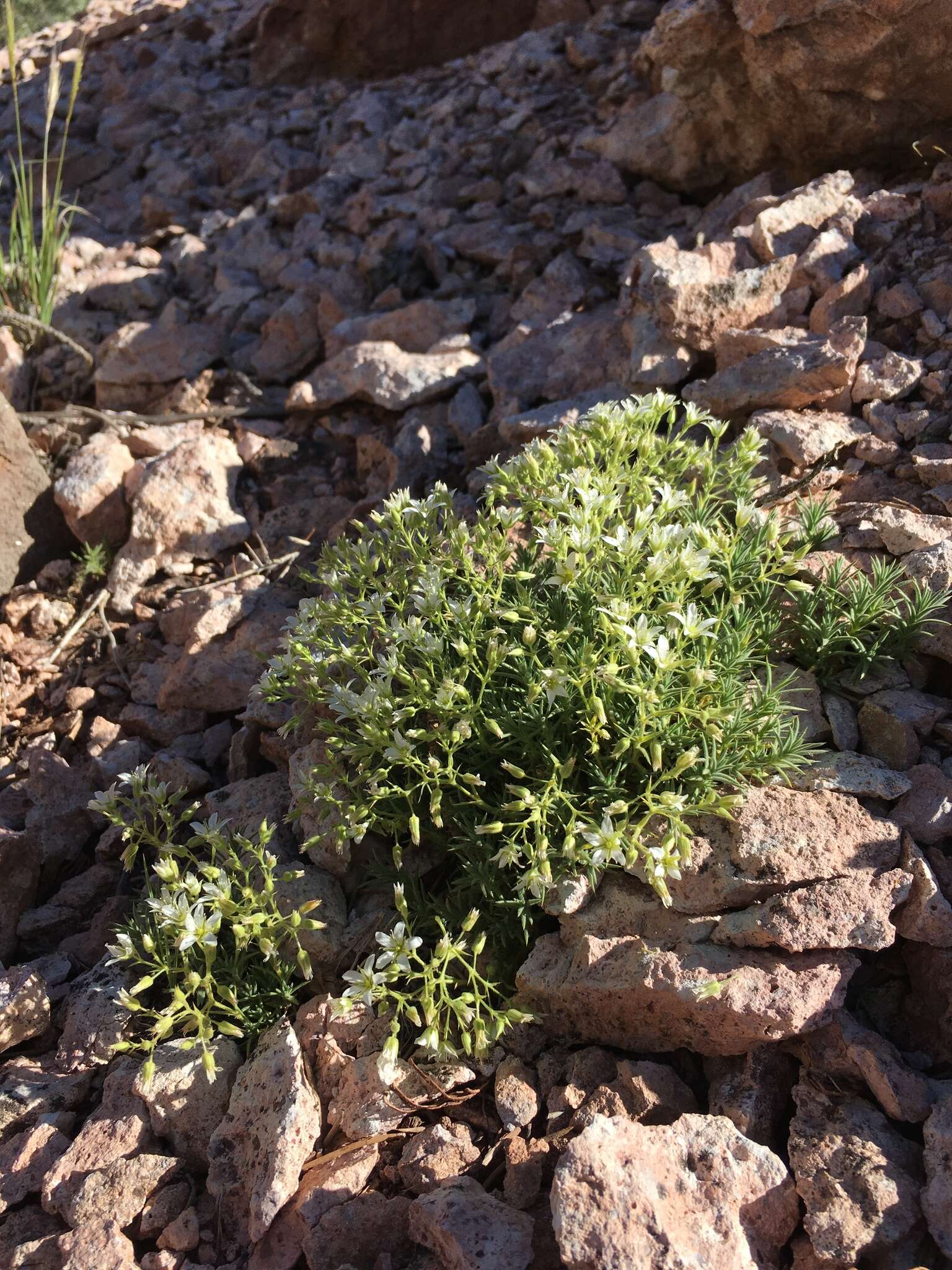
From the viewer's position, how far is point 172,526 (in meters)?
4.68

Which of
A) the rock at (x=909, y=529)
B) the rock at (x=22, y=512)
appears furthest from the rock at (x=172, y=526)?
the rock at (x=909, y=529)

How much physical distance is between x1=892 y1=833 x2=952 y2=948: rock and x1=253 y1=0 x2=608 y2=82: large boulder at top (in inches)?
248

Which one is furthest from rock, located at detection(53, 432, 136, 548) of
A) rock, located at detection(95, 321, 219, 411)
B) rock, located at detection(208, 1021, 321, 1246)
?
rock, located at detection(208, 1021, 321, 1246)

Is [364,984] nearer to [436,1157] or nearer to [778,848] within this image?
[436,1157]

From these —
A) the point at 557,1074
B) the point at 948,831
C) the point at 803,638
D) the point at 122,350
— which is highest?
the point at 122,350

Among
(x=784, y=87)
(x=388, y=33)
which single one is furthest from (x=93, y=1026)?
(x=388, y=33)

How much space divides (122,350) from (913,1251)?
17.1ft

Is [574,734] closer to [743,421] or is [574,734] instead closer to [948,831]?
[948,831]

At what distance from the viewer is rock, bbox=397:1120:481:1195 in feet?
8.20

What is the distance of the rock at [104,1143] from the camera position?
8.57 feet

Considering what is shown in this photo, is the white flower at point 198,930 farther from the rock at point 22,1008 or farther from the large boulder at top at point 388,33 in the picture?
the large boulder at top at point 388,33

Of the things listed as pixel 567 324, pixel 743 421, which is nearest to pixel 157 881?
pixel 743 421

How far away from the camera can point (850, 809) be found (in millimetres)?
2756

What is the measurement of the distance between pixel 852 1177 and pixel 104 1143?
1866 millimetres
